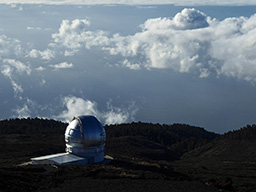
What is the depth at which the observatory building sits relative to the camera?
4405 cm

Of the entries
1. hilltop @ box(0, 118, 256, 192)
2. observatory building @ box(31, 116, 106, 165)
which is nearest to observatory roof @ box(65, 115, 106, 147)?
observatory building @ box(31, 116, 106, 165)

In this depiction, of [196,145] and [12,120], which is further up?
[12,120]

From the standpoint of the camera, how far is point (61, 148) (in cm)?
6391

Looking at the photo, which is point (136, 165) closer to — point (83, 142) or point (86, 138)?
point (86, 138)

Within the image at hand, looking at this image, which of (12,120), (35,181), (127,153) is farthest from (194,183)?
(12,120)

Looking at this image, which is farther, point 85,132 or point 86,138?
point 86,138

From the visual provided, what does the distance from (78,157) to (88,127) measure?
3993 mm

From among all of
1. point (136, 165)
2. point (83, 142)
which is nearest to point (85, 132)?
point (83, 142)

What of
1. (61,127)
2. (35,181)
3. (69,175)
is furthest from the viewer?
(61,127)

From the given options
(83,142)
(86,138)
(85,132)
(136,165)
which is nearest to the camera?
(136,165)

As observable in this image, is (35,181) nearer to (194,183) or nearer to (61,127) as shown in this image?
(194,183)

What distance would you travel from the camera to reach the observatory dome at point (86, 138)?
44.4 meters

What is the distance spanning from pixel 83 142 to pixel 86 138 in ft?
2.30

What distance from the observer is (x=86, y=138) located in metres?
44.3
